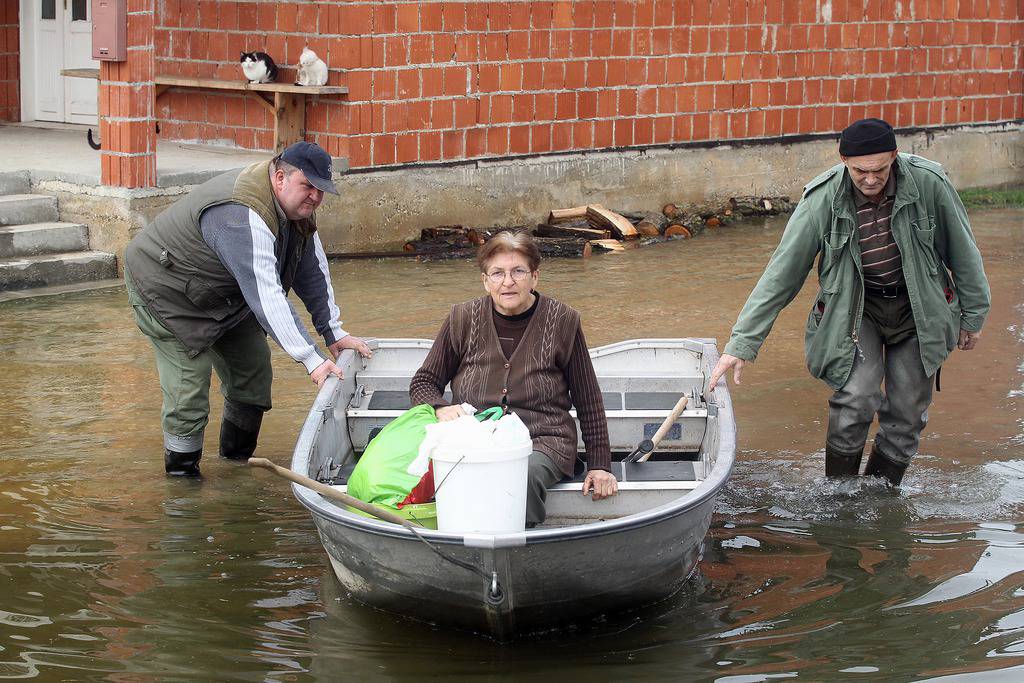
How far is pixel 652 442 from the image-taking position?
5609 millimetres

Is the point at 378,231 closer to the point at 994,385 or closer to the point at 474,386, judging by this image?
the point at 994,385

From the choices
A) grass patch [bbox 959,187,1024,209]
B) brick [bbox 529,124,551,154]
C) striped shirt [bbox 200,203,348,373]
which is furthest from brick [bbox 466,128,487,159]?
striped shirt [bbox 200,203,348,373]

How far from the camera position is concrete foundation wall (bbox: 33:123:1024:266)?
11.2m

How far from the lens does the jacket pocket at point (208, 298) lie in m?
5.90

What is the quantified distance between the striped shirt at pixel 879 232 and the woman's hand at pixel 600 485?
152cm

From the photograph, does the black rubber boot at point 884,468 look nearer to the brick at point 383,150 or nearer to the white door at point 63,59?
the brick at point 383,150

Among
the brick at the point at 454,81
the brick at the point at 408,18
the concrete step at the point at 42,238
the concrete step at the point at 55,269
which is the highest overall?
the brick at the point at 408,18

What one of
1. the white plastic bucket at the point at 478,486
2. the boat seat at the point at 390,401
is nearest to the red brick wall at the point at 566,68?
the boat seat at the point at 390,401

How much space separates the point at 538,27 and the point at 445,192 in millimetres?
1815

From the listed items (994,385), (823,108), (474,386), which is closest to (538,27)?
(823,108)

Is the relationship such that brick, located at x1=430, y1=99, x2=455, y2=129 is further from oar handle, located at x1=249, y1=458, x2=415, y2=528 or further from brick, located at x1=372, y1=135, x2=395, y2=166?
oar handle, located at x1=249, y1=458, x2=415, y2=528

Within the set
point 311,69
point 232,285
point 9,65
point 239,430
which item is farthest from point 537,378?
point 9,65

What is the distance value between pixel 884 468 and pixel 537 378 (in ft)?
6.33

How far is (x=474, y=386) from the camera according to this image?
5.23 metres
